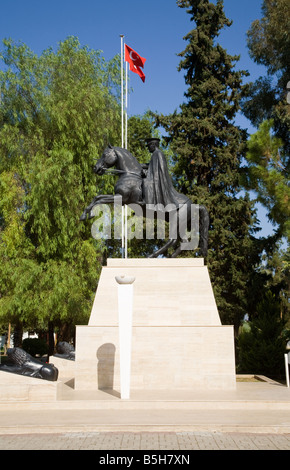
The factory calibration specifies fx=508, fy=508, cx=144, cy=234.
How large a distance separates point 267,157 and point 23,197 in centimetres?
986

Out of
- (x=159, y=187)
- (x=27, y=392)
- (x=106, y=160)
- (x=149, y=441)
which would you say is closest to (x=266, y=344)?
(x=159, y=187)

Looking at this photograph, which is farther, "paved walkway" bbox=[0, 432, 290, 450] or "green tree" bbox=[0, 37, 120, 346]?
"green tree" bbox=[0, 37, 120, 346]

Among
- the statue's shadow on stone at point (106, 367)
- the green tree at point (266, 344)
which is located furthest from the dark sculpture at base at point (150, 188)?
the green tree at point (266, 344)

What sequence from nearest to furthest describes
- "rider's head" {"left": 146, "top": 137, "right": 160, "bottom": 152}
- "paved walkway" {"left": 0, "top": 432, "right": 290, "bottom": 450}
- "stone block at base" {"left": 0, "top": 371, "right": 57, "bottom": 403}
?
"paved walkway" {"left": 0, "top": 432, "right": 290, "bottom": 450}, "stone block at base" {"left": 0, "top": 371, "right": 57, "bottom": 403}, "rider's head" {"left": 146, "top": 137, "right": 160, "bottom": 152}

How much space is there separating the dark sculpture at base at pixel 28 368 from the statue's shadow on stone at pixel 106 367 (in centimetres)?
151

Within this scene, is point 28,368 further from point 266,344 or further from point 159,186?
point 266,344

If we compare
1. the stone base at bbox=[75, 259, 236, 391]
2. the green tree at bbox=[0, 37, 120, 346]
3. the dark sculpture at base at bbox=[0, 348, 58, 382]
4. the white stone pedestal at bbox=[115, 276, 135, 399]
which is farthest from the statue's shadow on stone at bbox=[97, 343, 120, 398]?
the green tree at bbox=[0, 37, 120, 346]

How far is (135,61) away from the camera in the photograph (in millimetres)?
19625

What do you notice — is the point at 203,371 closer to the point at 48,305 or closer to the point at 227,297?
the point at 48,305

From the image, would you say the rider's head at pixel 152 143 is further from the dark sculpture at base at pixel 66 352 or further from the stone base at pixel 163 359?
the dark sculpture at base at pixel 66 352

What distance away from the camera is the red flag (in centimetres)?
1944

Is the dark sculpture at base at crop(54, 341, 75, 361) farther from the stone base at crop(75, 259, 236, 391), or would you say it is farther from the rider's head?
the rider's head

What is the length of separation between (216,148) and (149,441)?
64.6 feet

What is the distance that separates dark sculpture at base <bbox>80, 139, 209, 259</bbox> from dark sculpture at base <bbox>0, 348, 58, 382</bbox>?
14.7ft
